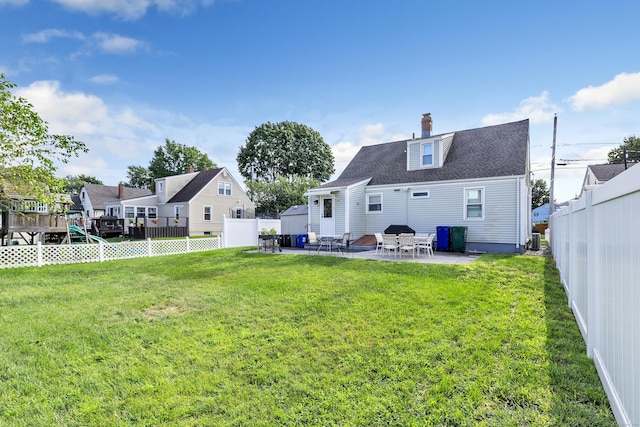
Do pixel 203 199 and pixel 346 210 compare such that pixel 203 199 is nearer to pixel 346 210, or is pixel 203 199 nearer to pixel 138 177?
pixel 346 210

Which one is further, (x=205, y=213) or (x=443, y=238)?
(x=205, y=213)

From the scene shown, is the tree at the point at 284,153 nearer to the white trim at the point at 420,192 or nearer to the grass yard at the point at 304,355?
the white trim at the point at 420,192

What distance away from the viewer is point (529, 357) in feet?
12.1

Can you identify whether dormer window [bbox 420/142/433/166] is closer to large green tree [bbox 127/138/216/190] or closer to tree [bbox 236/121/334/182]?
tree [bbox 236/121/334/182]

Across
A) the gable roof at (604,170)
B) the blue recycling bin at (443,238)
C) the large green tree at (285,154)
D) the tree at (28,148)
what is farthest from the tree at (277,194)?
the gable roof at (604,170)

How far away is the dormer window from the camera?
1529 cm

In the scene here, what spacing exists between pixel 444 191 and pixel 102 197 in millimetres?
38218

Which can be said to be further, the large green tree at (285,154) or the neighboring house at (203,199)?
the large green tree at (285,154)

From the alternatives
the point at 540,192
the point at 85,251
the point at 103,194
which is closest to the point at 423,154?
the point at 85,251

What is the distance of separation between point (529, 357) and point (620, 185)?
2.64m

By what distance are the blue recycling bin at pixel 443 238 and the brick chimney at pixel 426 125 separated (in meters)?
5.77

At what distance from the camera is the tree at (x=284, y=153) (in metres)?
45.9

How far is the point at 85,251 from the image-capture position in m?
13.0

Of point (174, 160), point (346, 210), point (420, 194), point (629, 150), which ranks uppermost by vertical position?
point (174, 160)
